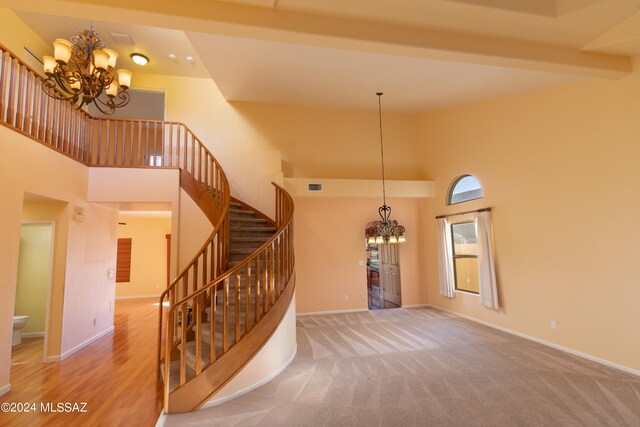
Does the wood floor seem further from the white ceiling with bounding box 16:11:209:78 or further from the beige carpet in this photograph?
the white ceiling with bounding box 16:11:209:78

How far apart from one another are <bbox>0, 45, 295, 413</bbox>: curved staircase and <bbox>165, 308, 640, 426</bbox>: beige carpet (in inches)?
15.0

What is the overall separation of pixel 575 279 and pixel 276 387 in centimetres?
422

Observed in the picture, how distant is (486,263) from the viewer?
543 cm

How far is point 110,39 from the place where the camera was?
5.71 m

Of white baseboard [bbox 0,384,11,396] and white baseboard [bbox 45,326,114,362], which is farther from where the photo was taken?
white baseboard [bbox 45,326,114,362]

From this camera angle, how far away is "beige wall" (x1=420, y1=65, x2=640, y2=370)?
365 centimetres

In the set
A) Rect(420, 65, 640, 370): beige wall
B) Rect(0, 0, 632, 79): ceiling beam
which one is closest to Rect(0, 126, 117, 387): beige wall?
Rect(0, 0, 632, 79): ceiling beam

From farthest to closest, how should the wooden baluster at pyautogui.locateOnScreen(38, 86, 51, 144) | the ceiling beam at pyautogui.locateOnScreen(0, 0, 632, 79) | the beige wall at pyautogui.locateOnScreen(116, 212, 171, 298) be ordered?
the beige wall at pyautogui.locateOnScreen(116, 212, 171, 298)
the wooden baluster at pyautogui.locateOnScreen(38, 86, 51, 144)
the ceiling beam at pyautogui.locateOnScreen(0, 0, 632, 79)

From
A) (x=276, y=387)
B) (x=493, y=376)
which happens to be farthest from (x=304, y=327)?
(x=493, y=376)

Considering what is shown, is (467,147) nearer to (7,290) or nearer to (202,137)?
(202,137)

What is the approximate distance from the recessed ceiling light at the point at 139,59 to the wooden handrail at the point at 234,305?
4560 millimetres

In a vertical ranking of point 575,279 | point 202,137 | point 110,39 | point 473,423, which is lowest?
point 473,423

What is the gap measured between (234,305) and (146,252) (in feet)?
24.0

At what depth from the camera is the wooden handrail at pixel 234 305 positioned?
2.94m
